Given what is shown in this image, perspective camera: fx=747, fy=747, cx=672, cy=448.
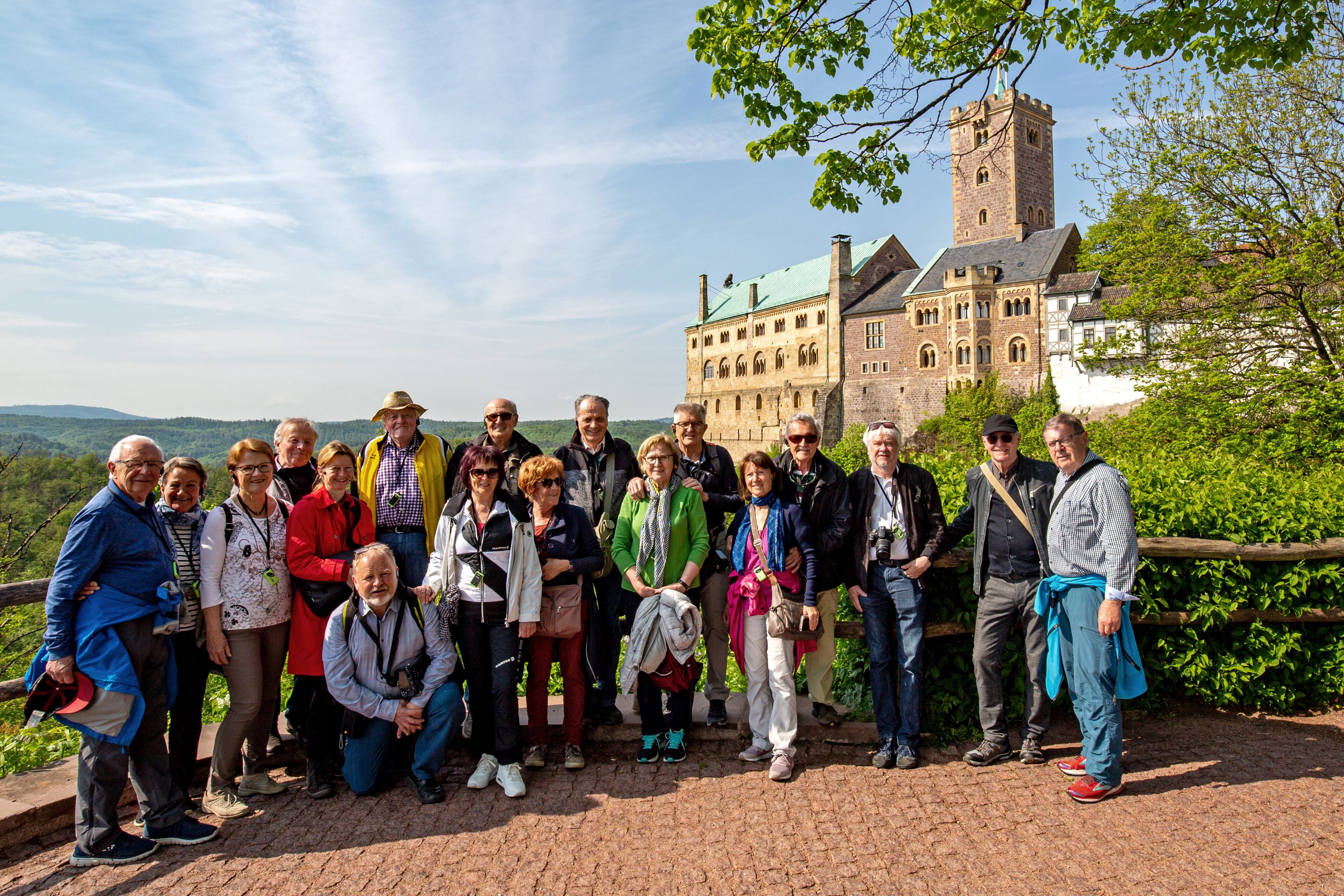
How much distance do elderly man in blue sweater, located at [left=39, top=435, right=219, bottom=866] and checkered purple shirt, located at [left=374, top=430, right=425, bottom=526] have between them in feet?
4.23

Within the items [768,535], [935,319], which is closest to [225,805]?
[768,535]

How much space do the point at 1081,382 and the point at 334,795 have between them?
47.4m

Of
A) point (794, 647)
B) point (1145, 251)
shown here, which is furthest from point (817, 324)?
point (794, 647)

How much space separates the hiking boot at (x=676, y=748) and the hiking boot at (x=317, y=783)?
213cm

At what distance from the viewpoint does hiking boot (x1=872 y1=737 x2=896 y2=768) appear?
4.89m

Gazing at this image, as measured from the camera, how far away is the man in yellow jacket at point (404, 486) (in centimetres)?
517

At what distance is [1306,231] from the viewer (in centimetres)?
1188

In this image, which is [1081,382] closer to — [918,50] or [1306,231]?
[1306,231]

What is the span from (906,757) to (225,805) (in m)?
4.19

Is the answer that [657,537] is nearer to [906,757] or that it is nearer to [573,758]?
[573,758]

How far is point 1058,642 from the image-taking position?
4.72 metres

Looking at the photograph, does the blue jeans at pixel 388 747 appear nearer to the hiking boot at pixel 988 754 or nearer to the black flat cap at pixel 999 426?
the hiking boot at pixel 988 754

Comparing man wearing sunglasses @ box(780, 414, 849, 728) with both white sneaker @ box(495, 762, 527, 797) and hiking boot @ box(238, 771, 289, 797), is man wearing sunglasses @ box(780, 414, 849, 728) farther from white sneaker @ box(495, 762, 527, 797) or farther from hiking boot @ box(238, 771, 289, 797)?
hiking boot @ box(238, 771, 289, 797)

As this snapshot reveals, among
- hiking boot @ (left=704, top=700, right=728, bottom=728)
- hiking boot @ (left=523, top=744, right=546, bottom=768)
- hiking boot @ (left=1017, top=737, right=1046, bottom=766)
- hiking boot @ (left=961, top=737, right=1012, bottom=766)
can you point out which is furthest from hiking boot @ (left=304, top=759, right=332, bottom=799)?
hiking boot @ (left=1017, top=737, right=1046, bottom=766)
